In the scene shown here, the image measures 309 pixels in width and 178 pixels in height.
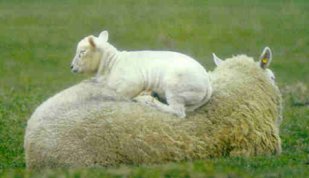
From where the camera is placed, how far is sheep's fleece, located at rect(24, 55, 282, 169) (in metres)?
11.5

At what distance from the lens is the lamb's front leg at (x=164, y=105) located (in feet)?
39.2

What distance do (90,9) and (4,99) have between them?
1510 centimetres

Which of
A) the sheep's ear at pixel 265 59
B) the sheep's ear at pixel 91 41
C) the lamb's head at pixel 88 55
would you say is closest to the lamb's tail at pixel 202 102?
the sheep's ear at pixel 265 59

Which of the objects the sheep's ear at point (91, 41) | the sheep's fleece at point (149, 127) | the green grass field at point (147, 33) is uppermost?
the green grass field at point (147, 33)

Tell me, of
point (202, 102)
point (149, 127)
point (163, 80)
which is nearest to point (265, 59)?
point (202, 102)

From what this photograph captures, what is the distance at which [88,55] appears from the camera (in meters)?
12.5

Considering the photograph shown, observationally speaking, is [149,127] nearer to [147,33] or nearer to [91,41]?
[91,41]

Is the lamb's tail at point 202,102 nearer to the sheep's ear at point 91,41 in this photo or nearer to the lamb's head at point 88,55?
the lamb's head at point 88,55

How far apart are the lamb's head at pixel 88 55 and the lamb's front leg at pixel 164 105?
82 centimetres

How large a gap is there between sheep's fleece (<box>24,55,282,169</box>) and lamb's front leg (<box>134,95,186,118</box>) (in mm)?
68

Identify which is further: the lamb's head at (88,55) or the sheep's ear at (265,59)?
the sheep's ear at (265,59)

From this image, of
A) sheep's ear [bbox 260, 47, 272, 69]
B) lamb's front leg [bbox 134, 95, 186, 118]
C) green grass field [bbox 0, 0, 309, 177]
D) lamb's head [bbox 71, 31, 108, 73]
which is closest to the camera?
lamb's front leg [bbox 134, 95, 186, 118]

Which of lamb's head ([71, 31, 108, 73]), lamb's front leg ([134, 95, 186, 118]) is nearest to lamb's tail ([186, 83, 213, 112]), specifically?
lamb's front leg ([134, 95, 186, 118])

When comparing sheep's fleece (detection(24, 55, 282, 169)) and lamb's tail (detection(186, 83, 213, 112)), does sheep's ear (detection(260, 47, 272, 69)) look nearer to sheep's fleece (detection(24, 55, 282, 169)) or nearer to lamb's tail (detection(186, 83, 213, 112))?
sheep's fleece (detection(24, 55, 282, 169))
